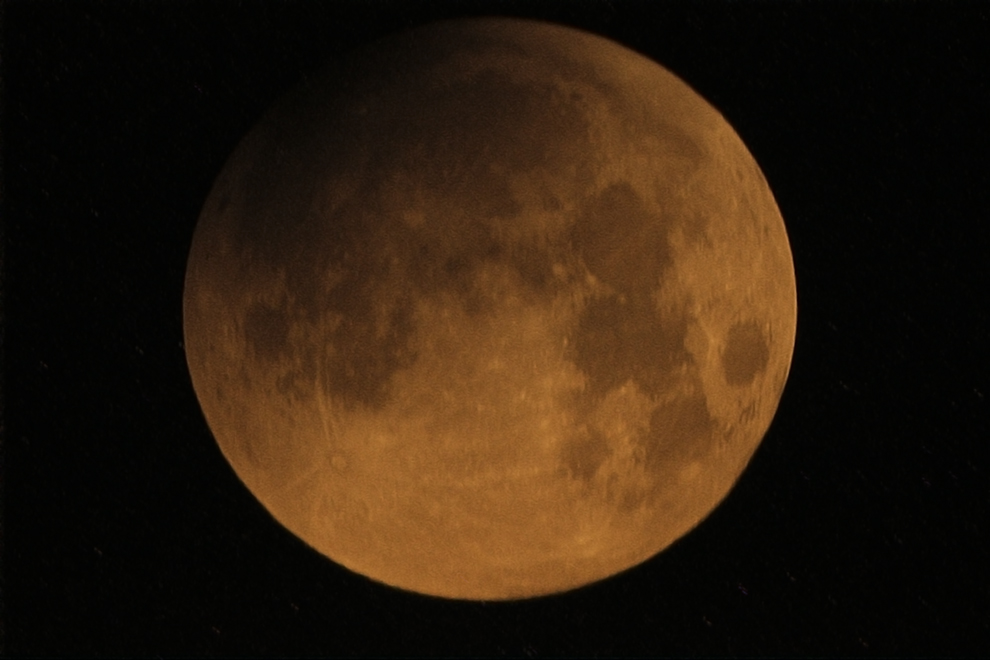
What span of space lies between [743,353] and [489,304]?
1.15 m

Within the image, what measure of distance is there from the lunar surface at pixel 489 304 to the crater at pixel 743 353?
0.5 inches

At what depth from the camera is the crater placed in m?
4.59

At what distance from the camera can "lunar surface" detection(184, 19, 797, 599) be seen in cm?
421

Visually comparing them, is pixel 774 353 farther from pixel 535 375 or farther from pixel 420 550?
pixel 420 550

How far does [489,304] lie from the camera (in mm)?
4156

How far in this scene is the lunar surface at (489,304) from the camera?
4.21 metres

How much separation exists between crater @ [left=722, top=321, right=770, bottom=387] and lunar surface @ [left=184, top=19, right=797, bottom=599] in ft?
0.04

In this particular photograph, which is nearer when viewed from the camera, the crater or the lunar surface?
the lunar surface

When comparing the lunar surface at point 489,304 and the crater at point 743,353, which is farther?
the crater at point 743,353

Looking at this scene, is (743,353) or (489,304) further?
(743,353)

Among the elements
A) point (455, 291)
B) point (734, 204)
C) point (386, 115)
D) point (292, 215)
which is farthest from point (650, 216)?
point (292, 215)

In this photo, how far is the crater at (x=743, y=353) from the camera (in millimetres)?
4590

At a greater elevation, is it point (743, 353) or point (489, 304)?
point (489, 304)

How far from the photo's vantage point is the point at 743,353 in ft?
15.2
